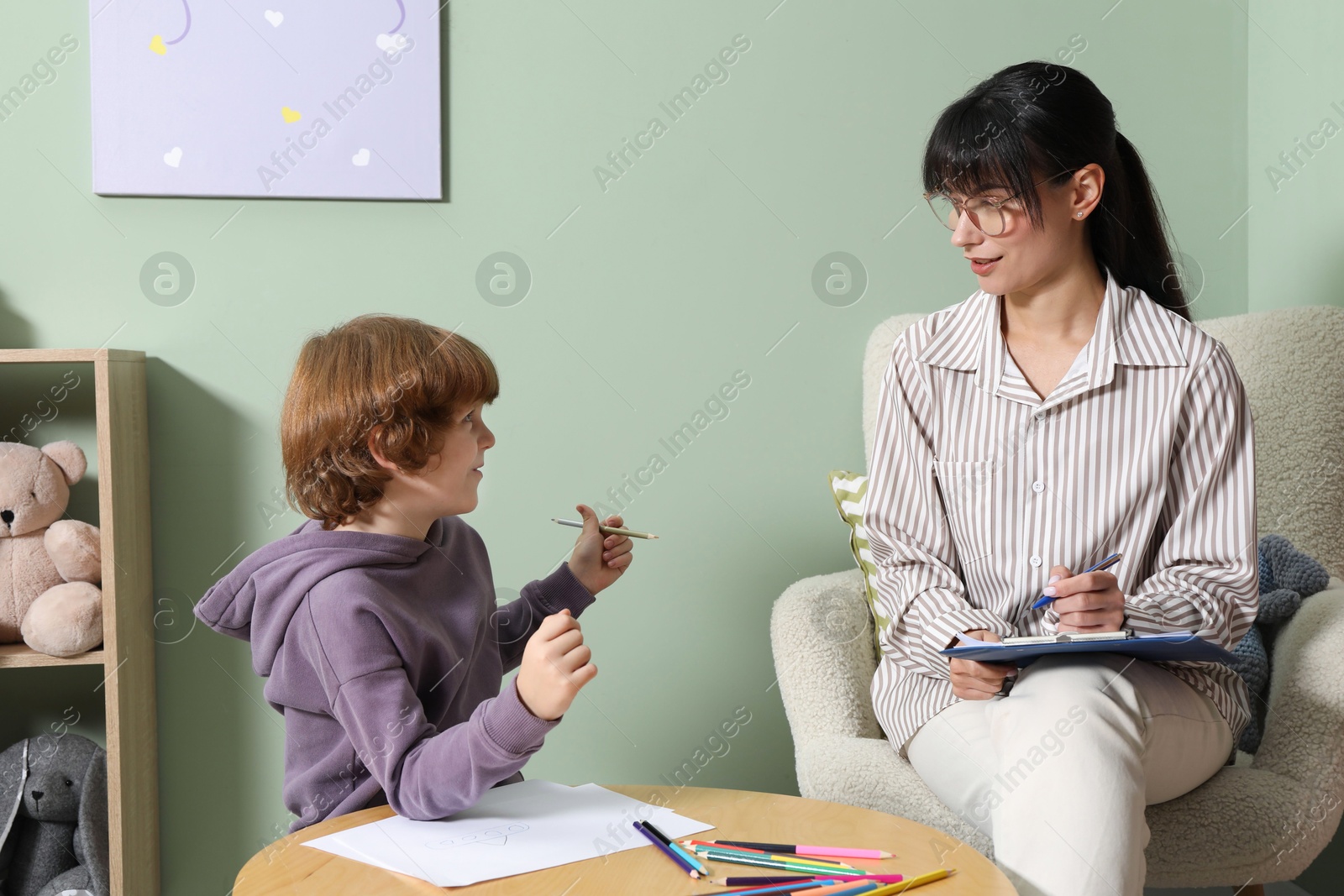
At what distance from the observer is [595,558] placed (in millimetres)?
1263

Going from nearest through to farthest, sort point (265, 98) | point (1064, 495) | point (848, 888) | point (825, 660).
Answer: point (848, 888) < point (1064, 495) < point (825, 660) < point (265, 98)

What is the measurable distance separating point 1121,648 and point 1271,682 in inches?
17.7

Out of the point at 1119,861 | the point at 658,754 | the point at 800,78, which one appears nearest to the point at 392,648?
the point at 1119,861

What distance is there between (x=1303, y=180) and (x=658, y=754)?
1.40 metres

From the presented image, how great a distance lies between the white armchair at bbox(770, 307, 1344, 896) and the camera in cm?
106

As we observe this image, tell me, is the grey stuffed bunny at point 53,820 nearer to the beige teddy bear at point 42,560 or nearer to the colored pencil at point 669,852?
the beige teddy bear at point 42,560

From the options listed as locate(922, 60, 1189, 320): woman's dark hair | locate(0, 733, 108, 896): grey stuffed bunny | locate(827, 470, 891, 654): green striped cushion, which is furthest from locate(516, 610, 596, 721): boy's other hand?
locate(0, 733, 108, 896): grey stuffed bunny

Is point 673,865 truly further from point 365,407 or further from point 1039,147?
point 1039,147

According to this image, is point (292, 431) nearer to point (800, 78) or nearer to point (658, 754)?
point (658, 754)

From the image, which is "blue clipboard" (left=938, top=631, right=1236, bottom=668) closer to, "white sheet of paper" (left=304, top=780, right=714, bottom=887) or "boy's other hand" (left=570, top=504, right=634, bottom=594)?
"white sheet of paper" (left=304, top=780, right=714, bottom=887)

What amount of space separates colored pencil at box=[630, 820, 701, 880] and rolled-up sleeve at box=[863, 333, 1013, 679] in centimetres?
46

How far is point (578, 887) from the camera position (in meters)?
0.73

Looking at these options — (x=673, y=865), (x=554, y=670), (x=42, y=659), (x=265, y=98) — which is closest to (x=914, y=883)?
(x=673, y=865)

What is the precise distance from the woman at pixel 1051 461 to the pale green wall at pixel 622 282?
0.45 meters
